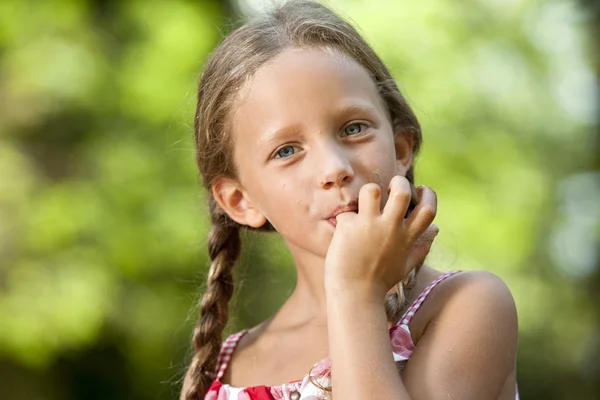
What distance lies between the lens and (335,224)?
6.27 ft

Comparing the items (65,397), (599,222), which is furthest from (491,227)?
(65,397)

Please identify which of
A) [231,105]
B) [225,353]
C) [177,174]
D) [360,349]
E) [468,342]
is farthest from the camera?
[177,174]

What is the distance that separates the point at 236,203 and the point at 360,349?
2.34ft

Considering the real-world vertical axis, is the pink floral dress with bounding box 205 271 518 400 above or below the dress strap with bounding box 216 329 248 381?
above

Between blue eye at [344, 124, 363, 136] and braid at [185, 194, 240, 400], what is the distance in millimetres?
660

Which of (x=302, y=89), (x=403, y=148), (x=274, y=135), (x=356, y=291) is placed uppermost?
(x=302, y=89)

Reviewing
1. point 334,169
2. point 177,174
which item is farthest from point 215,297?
point 177,174

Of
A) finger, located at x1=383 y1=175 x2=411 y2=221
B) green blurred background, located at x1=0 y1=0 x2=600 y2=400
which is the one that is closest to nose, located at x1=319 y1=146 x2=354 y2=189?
finger, located at x1=383 y1=175 x2=411 y2=221

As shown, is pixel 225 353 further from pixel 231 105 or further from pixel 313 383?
pixel 231 105

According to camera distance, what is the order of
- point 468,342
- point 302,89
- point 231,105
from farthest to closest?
point 231,105 → point 302,89 → point 468,342

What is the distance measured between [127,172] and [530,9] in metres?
4.26

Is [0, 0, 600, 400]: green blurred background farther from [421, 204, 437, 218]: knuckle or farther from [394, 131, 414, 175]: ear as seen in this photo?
[421, 204, 437, 218]: knuckle

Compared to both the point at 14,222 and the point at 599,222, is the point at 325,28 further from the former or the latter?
the point at 599,222

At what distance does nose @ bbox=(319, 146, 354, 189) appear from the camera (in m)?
1.85
